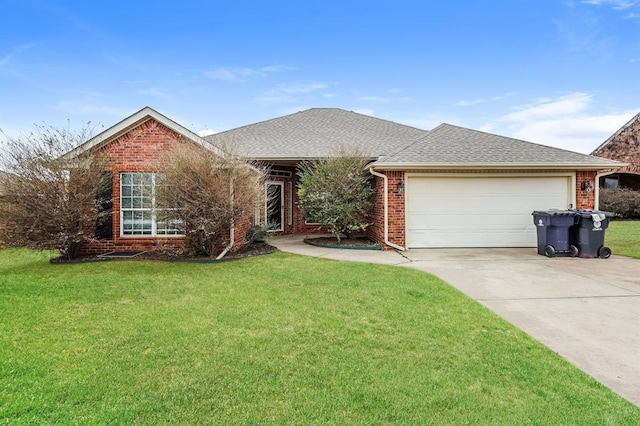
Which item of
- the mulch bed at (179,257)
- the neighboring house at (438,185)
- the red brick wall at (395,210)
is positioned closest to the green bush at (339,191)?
the neighboring house at (438,185)

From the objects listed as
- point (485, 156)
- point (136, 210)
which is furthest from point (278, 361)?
point (485, 156)

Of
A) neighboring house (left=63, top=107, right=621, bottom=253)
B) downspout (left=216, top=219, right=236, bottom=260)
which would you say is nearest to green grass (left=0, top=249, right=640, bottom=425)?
downspout (left=216, top=219, right=236, bottom=260)

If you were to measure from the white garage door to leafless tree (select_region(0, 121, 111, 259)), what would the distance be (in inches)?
348

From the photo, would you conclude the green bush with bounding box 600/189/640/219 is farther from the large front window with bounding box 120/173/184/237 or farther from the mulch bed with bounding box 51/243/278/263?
the large front window with bounding box 120/173/184/237

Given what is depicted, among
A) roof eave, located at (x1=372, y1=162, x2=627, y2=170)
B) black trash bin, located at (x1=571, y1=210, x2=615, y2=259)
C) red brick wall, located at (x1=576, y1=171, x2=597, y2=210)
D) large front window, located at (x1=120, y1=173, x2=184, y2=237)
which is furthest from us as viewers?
red brick wall, located at (x1=576, y1=171, x2=597, y2=210)

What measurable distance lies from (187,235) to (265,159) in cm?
440

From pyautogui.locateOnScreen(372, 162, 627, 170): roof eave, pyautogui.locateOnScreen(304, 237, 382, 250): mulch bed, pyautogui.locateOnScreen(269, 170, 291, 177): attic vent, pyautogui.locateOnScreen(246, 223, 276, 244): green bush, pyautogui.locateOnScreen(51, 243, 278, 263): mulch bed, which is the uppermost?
pyautogui.locateOnScreen(269, 170, 291, 177): attic vent

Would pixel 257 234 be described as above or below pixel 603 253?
above

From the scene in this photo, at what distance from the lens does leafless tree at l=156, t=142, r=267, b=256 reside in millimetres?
8352

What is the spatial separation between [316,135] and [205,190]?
7.28 m

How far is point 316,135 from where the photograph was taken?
14664 mm

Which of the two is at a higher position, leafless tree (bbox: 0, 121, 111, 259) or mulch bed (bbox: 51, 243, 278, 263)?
leafless tree (bbox: 0, 121, 111, 259)

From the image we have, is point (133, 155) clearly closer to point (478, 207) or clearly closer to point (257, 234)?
point (257, 234)

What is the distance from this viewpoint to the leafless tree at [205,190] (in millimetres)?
8352
